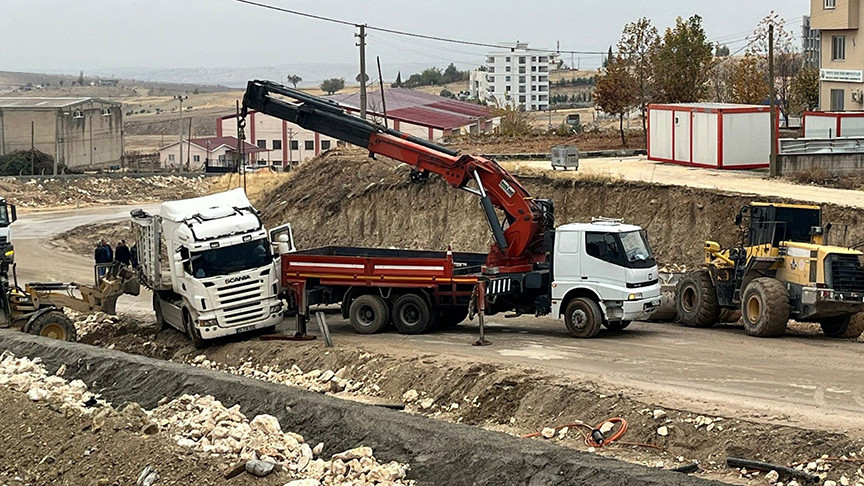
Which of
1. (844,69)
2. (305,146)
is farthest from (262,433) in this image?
(305,146)

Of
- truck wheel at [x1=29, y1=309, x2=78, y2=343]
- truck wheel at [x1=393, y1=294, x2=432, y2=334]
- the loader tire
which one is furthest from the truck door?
truck wheel at [x1=29, y1=309, x2=78, y2=343]

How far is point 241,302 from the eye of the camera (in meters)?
24.4

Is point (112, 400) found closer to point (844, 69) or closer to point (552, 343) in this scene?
point (552, 343)

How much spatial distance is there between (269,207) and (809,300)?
27098 mm

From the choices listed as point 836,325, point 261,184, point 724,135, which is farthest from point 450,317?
point 261,184

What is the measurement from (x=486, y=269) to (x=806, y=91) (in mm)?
54871

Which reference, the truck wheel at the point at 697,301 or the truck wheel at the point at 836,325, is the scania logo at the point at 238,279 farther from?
the truck wheel at the point at 836,325

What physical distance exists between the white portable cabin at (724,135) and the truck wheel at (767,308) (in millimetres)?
19052

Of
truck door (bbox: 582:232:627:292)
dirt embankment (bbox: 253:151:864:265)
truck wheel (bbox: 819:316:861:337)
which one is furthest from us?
dirt embankment (bbox: 253:151:864:265)

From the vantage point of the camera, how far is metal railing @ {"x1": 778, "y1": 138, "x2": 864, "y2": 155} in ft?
132

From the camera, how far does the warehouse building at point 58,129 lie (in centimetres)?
9169

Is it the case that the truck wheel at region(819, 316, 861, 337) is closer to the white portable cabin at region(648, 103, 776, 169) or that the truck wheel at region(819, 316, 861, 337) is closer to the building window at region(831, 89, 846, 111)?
the white portable cabin at region(648, 103, 776, 169)

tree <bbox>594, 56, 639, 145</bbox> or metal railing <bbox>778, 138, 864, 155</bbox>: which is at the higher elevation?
tree <bbox>594, 56, 639, 145</bbox>

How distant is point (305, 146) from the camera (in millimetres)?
99500
